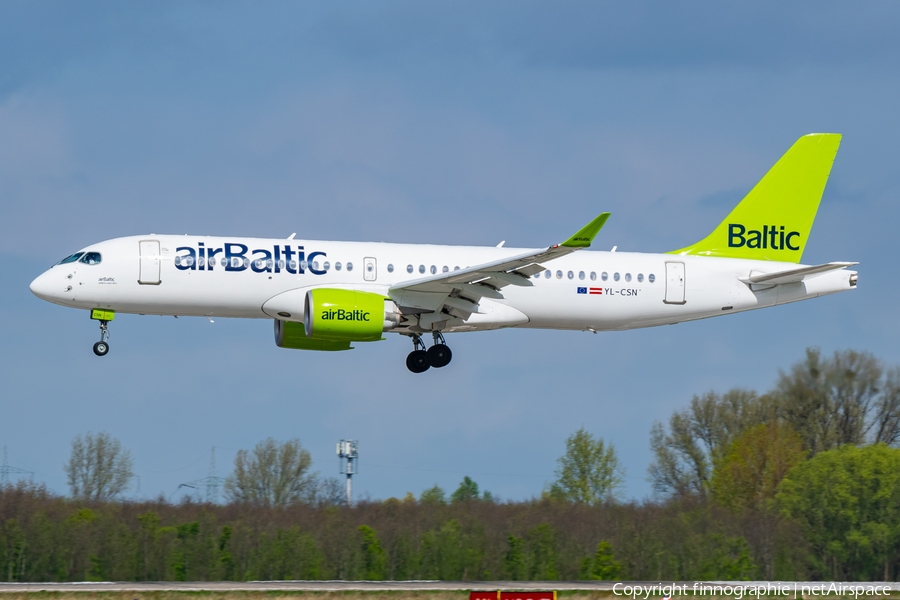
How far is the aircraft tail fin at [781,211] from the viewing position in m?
38.3

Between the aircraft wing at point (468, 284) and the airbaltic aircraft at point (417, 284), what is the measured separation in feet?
0.14

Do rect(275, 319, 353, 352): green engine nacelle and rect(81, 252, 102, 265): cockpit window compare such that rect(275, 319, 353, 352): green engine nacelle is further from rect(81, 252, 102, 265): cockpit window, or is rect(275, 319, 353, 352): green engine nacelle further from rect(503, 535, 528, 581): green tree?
rect(503, 535, 528, 581): green tree

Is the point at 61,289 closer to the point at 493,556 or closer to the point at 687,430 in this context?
the point at 493,556

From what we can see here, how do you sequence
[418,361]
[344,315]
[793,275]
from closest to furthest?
[344,315] < [418,361] < [793,275]

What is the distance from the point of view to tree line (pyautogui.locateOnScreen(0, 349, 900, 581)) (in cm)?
4100

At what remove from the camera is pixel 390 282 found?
3297 cm

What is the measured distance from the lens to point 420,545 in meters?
42.3

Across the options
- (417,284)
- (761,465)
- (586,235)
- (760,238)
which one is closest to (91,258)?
(417,284)

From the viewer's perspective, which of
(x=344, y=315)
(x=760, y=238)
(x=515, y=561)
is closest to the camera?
(x=344, y=315)

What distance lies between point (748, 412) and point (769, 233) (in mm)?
27087

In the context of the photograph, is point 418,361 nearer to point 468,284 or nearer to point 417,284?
point 468,284

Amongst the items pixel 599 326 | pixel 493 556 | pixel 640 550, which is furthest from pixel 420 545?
pixel 599 326

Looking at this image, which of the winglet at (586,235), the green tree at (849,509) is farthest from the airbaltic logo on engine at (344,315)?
the green tree at (849,509)

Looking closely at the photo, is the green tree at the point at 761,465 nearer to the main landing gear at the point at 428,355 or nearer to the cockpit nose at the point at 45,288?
the main landing gear at the point at 428,355
